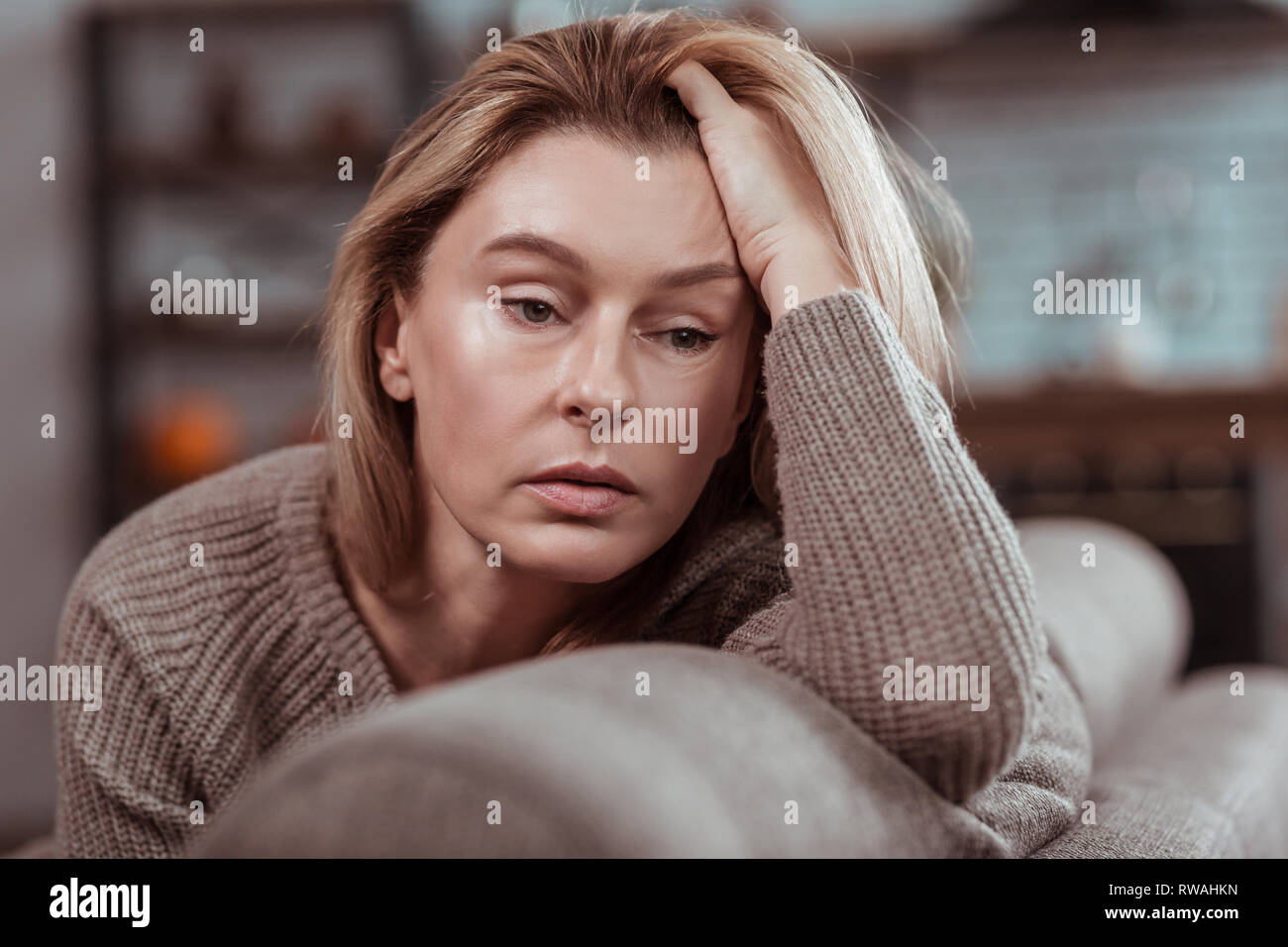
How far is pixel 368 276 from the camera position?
96cm

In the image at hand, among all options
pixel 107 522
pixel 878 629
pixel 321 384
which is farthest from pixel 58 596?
pixel 878 629

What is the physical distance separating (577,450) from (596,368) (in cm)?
5

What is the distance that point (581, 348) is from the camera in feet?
2.64

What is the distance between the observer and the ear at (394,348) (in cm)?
96

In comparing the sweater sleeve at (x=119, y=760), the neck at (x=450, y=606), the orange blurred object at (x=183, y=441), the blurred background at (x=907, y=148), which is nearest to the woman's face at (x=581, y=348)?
the neck at (x=450, y=606)

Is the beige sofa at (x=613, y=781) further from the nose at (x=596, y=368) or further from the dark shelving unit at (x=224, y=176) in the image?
the dark shelving unit at (x=224, y=176)

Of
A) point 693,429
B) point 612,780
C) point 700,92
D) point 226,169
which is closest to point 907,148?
point 226,169

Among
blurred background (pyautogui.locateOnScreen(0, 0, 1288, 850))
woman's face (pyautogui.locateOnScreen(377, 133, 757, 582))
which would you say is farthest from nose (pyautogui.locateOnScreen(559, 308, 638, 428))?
blurred background (pyautogui.locateOnScreen(0, 0, 1288, 850))

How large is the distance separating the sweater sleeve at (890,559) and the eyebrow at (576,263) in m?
0.09

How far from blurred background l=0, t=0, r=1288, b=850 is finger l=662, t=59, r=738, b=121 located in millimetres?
2191

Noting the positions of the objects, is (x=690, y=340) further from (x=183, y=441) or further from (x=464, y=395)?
(x=183, y=441)

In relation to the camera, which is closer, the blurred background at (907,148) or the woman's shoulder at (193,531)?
the woman's shoulder at (193,531)

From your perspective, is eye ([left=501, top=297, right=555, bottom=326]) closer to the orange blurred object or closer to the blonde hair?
the blonde hair

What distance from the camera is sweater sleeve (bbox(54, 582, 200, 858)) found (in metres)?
0.87
